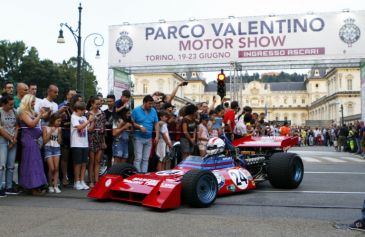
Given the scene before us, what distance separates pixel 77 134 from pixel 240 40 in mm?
12445

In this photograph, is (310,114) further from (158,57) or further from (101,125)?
(101,125)

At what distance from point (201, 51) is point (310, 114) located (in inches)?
4774

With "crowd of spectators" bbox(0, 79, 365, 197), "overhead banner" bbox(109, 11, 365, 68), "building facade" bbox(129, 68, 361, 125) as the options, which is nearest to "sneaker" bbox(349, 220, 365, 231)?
"crowd of spectators" bbox(0, 79, 365, 197)

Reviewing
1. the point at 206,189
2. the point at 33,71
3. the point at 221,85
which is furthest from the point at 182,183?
the point at 33,71

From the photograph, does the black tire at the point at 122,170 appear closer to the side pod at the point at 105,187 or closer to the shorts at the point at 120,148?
the side pod at the point at 105,187

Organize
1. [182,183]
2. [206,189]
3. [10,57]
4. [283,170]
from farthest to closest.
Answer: [10,57] < [283,170] < [206,189] < [182,183]

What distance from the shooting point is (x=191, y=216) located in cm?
611

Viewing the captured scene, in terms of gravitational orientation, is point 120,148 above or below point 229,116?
below

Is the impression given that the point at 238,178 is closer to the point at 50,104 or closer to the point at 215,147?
the point at 215,147

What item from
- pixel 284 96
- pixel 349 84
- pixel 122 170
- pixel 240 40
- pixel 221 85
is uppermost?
pixel 284 96

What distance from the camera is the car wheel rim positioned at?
6832 millimetres

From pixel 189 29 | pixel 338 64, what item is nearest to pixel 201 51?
pixel 189 29

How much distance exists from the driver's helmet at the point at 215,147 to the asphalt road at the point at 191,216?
88 centimetres

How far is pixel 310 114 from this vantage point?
134 metres
